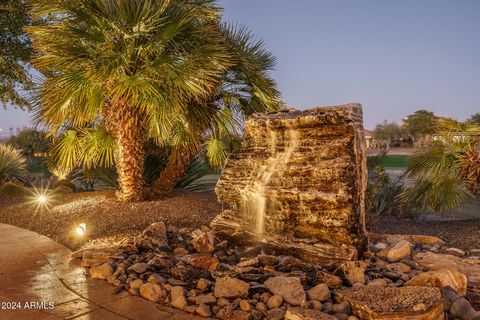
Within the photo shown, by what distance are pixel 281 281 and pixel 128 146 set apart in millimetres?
4922

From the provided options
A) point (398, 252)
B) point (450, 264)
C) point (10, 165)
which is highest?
point (10, 165)

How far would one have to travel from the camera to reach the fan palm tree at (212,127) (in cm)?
782

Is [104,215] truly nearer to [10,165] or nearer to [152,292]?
[152,292]

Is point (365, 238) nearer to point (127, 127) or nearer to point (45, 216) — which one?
point (127, 127)

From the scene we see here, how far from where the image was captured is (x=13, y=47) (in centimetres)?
1145

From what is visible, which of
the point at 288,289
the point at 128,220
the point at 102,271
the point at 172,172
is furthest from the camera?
the point at 172,172

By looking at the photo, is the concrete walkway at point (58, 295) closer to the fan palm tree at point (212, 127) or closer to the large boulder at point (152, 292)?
the large boulder at point (152, 292)

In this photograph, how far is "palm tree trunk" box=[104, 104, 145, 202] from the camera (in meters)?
7.41

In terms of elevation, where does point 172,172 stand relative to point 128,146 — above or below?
below

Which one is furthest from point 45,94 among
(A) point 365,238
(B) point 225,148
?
(A) point 365,238

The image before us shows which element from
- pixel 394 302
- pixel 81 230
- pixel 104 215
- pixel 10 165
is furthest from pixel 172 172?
pixel 10 165

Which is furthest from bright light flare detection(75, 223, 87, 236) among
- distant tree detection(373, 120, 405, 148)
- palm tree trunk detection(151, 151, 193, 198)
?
distant tree detection(373, 120, 405, 148)

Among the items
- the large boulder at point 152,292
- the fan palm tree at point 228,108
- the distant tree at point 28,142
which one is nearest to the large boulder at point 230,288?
the large boulder at point 152,292

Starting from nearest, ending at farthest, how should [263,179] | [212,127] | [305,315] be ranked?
[305,315]
[263,179]
[212,127]
